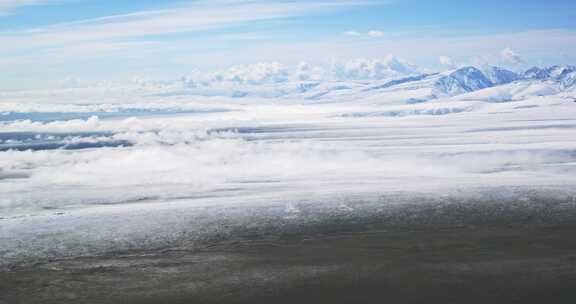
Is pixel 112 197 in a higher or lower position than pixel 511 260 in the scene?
higher

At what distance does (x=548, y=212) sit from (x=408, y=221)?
7389 millimetres

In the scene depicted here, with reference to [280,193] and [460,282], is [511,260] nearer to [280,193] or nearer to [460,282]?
[460,282]

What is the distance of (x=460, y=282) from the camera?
76.5 ft

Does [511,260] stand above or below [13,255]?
below

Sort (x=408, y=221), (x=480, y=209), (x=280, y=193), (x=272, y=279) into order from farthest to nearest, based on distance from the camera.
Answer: (x=280, y=193)
(x=480, y=209)
(x=408, y=221)
(x=272, y=279)

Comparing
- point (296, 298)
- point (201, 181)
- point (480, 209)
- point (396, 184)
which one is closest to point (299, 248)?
point (296, 298)

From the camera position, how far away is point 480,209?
115 feet

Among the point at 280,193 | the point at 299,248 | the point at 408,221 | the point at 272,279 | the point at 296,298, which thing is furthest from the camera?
the point at 280,193

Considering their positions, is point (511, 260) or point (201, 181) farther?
point (201, 181)

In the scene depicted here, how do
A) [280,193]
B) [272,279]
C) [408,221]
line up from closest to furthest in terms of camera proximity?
[272,279] → [408,221] → [280,193]

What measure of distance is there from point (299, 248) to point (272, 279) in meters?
4.10

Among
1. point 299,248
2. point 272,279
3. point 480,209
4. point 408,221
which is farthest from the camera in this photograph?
point 480,209

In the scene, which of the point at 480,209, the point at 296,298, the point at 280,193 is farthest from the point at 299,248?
the point at 280,193

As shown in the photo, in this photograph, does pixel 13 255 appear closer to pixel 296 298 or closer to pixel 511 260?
pixel 296 298
